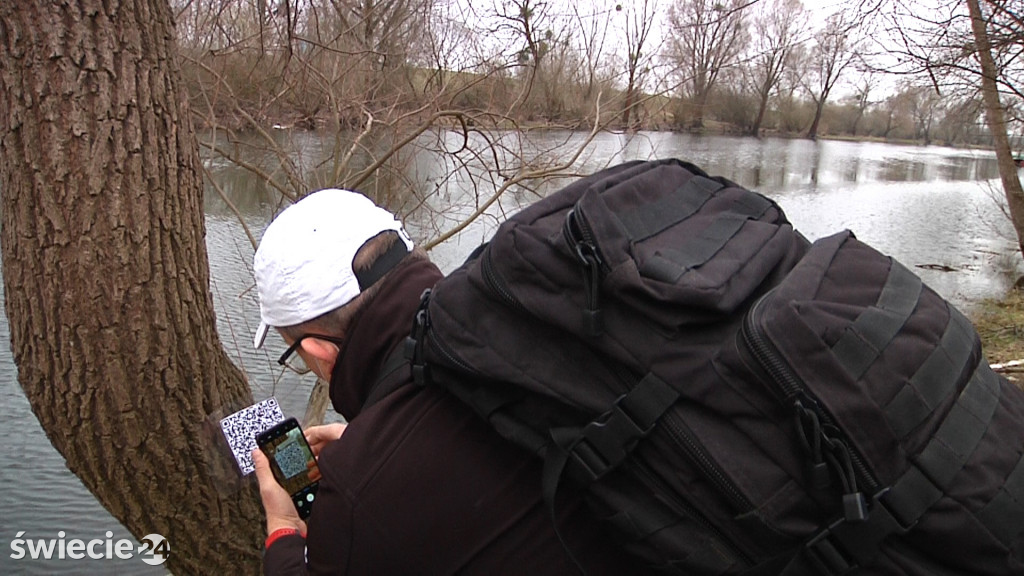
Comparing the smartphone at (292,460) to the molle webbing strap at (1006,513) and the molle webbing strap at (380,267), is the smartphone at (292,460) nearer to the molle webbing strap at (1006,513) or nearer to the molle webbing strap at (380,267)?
the molle webbing strap at (380,267)

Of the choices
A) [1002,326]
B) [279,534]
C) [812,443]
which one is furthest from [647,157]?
[812,443]

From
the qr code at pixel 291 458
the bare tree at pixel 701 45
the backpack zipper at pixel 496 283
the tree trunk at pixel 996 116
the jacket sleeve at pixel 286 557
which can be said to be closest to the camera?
the backpack zipper at pixel 496 283

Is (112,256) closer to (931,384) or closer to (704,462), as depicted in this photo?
(704,462)

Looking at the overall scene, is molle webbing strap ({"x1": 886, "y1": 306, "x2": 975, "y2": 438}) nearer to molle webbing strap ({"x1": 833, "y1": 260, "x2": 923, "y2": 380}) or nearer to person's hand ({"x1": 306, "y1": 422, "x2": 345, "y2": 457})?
molle webbing strap ({"x1": 833, "y1": 260, "x2": 923, "y2": 380})

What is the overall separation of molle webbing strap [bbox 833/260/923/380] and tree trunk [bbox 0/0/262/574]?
5.11ft

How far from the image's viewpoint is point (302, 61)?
4.25 metres

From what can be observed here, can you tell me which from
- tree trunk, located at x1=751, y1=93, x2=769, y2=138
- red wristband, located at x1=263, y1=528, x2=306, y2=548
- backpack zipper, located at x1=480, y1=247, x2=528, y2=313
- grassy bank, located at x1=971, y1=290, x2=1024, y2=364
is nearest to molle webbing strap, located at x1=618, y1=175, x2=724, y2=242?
backpack zipper, located at x1=480, y1=247, x2=528, y2=313

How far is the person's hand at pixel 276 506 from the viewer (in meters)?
1.50

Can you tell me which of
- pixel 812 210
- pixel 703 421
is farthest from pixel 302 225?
pixel 812 210

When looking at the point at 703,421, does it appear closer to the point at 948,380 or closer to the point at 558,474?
the point at 558,474

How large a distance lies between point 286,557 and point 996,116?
10732 millimetres

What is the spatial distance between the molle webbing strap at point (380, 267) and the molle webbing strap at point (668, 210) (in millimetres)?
499

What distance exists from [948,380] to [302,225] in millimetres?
1054

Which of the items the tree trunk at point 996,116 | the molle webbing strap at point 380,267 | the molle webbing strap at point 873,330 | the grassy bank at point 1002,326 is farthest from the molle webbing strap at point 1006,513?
the tree trunk at point 996,116
